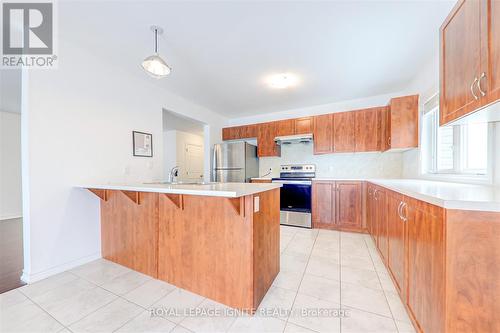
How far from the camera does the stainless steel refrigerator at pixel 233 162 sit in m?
4.16

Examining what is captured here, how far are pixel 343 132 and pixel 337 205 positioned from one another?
4.40 ft

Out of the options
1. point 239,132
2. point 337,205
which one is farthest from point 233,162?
point 337,205

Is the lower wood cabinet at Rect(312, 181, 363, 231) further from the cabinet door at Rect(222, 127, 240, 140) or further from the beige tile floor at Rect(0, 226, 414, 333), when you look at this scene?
the cabinet door at Rect(222, 127, 240, 140)

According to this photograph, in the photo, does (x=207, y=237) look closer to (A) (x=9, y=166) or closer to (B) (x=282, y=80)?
(B) (x=282, y=80)

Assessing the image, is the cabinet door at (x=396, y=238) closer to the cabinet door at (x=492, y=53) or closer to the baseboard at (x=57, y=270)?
the cabinet door at (x=492, y=53)

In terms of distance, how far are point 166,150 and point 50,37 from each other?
4418 mm

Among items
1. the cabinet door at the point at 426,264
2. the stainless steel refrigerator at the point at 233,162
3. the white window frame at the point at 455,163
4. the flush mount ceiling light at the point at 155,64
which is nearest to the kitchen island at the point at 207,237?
the cabinet door at the point at 426,264

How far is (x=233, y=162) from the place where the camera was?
166 inches

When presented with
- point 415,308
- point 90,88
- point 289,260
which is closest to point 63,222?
point 90,88

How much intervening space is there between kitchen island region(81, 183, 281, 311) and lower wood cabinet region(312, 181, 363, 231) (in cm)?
182

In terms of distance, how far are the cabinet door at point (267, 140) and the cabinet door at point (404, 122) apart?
2.07 m

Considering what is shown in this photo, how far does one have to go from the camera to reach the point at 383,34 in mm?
1896

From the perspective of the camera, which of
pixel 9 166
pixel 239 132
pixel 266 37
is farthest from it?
pixel 239 132

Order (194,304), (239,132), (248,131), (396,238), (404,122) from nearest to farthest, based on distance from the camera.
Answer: (194,304) < (396,238) < (404,122) < (248,131) < (239,132)
